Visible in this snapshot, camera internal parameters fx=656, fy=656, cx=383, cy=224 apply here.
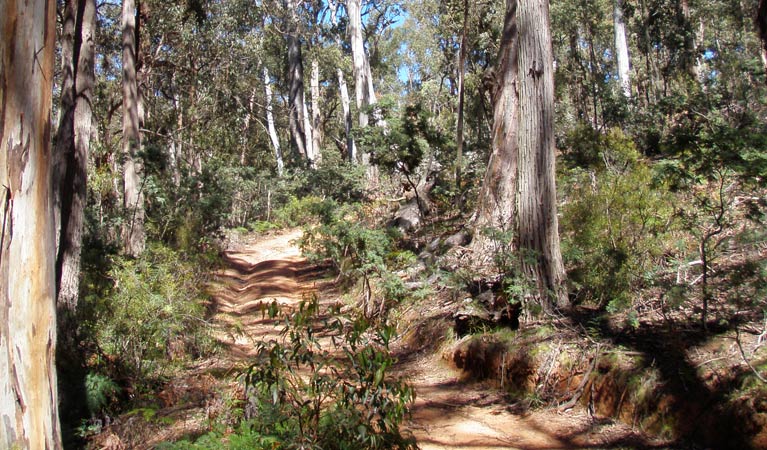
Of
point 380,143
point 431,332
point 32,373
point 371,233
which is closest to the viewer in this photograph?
point 32,373

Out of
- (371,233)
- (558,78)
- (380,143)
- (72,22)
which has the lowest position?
(371,233)

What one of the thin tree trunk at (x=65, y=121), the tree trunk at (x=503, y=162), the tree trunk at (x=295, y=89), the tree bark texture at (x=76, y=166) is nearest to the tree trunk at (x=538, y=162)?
the tree trunk at (x=503, y=162)

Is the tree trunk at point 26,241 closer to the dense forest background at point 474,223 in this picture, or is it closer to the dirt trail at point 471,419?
the dense forest background at point 474,223

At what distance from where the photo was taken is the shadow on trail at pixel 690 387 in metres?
4.08

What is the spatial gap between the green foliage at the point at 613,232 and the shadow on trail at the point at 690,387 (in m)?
0.46

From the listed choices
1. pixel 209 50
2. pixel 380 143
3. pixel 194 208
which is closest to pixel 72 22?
pixel 194 208

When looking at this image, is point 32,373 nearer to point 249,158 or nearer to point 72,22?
point 72,22

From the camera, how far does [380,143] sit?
40.5ft

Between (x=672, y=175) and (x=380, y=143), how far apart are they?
23.5 feet

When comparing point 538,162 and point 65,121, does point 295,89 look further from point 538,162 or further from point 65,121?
point 538,162

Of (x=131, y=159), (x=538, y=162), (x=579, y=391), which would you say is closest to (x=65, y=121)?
(x=131, y=159)

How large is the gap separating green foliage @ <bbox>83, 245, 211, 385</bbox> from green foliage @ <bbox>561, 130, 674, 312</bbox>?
4047mm

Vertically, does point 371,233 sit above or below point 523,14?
below

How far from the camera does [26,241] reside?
→ 11.5 feet
